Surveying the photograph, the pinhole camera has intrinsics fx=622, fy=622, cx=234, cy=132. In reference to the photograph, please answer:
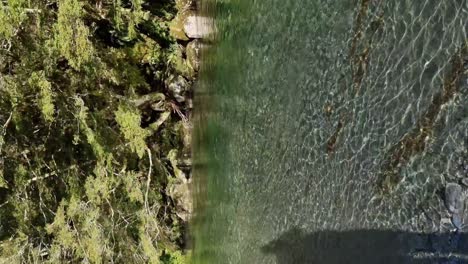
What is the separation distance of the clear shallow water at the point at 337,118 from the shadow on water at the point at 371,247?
30 millimetres

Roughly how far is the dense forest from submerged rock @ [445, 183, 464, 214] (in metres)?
4.33

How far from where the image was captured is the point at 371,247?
12.6ft

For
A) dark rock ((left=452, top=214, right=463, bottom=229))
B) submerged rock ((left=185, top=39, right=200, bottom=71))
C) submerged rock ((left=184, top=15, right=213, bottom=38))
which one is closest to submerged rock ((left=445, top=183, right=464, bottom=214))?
dark rock ((left=452, top=214, right=463, bottom=229))

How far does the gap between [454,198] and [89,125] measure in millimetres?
4878

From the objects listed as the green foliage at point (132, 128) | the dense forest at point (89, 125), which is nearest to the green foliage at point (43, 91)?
the dense forest at point (89, 125)

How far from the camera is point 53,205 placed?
7.34 metres

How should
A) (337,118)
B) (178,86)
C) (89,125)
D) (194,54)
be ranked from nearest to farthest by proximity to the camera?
Result: (337,118) < (89,125) < (194,54) < (178,86)

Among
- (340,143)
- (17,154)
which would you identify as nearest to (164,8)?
(17,154)

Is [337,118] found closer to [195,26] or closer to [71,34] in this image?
[71,34]

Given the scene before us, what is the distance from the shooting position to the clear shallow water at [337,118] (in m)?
3.38

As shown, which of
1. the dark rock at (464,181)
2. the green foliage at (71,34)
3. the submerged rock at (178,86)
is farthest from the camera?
the submerged rock at (178,86)

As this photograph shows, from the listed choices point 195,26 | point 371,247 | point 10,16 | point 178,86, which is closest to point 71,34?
point 10,16

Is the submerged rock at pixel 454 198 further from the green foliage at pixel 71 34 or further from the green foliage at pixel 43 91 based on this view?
the green foliage at pixel 43 91

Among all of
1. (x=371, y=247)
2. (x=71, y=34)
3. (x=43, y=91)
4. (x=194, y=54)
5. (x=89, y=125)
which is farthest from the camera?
(x=194, y=54)
